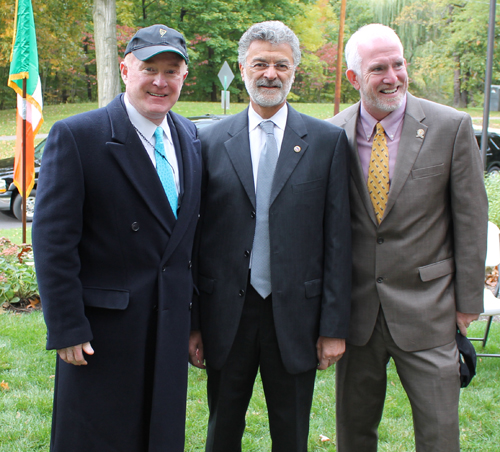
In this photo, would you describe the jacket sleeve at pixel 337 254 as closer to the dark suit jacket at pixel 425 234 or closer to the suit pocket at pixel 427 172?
the dark suit jacket at pixel 425 234

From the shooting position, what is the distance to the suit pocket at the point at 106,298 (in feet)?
7.36

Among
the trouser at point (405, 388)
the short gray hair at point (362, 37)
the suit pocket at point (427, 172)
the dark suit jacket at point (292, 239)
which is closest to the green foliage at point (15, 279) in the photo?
the dark suit jacket at point (292, 239)

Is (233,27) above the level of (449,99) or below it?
above

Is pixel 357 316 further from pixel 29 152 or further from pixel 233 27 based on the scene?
pixel 233 27

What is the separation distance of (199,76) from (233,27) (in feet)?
14.2

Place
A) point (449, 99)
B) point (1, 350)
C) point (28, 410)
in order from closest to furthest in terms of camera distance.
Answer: point (28, 410) → point (1, 350) → point (449, 99)

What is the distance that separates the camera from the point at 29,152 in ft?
22.4

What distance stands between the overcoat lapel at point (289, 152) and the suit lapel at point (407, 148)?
44 centimetres

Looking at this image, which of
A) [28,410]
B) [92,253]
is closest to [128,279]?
[92,253]

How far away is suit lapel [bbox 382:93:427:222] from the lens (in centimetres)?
251

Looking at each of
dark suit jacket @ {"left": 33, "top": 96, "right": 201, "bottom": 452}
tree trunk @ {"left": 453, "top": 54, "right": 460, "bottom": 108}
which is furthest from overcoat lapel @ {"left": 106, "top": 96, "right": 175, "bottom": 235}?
tree trunk @ {"left": 453, "top": 54, "right": 460, "bottom": 108}

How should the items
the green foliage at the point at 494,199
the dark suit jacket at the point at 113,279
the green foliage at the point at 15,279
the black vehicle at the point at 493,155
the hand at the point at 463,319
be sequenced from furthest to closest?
the black vehicle at the point at 493,155 → the green foliage at the point at 494,199 → the green foliage at the point at 15,279 → the hand at the point at 463,319 → the dark suit jacket at the point at 113,279

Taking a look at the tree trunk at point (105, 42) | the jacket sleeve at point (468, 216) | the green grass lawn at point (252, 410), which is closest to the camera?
the jacket sleeve at point (468, 216)

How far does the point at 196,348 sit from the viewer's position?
109 inches
